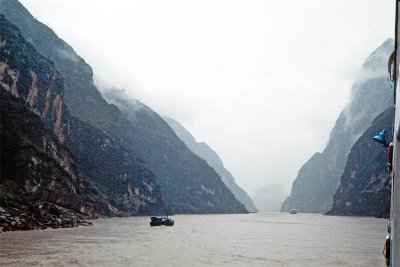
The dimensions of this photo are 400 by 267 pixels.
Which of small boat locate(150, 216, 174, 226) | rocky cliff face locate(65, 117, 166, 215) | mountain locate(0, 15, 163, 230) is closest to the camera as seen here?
small boat locate(150, 216, 174, 226)

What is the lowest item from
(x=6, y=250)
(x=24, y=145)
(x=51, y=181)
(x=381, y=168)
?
(x=6, y=250)

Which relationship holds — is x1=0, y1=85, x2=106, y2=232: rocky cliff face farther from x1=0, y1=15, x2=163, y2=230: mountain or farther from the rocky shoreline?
x1=0, y1=15, x2=163, y2=230: mountain

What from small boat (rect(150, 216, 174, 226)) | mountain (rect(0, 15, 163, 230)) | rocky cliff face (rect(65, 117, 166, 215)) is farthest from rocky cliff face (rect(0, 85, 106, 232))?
rocky cliff face (rect(65, 117, 166, 215))

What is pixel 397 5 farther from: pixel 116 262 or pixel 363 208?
pixel 363 208

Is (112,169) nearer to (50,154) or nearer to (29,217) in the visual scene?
(50,154)

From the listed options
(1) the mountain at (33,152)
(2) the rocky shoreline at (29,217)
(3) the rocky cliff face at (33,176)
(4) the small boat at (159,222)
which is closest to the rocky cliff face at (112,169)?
(1) the mountain at (33,152)

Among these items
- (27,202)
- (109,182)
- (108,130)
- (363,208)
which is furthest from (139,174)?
(27,202)

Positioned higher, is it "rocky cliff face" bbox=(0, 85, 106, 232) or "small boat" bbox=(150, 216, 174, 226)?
"rocky cliff face" bbox=(0, 85, 106, 232)

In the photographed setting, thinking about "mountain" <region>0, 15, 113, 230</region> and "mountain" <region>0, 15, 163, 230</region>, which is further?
"mountain" <region>0, 15, 163, 230</region>
